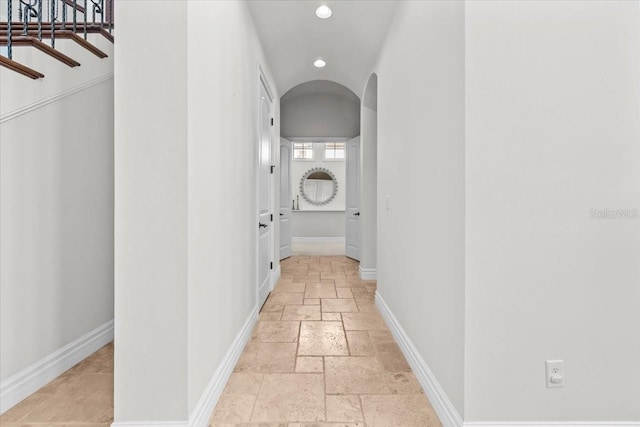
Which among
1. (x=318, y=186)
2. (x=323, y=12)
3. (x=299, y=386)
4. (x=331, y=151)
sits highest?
(x=323, y=12)

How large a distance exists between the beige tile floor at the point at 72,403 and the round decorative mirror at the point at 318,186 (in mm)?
6368

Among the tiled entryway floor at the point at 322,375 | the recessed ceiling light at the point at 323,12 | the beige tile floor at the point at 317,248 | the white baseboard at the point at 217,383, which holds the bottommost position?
the tiled entryway floor at the point at 322,375

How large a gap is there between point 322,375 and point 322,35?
2.94 meters

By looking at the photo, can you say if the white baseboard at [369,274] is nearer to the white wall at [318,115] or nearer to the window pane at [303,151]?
the white wall at [318,115]

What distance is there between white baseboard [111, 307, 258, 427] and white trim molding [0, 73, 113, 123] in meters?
1.56

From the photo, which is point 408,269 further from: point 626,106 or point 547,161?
point 626,106

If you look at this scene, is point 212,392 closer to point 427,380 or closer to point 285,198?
point 427,380

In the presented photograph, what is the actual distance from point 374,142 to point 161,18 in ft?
10.7

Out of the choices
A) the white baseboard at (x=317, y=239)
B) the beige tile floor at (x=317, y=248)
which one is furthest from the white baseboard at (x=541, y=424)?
the white baseboard at (x=317, y=239)

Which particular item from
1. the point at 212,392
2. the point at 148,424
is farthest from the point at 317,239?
the point at 148,424

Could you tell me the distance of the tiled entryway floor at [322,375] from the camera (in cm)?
154

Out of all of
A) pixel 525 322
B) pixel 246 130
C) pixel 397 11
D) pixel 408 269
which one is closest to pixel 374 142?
pixel 397 11

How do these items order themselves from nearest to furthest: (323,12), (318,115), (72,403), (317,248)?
(72,403)
(323,12)
(318,115)
(317,248)

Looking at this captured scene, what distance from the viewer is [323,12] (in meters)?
2.69
